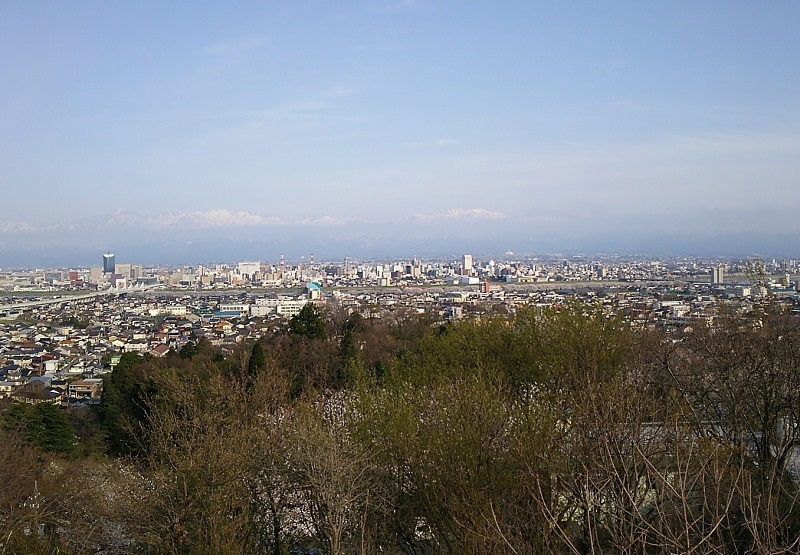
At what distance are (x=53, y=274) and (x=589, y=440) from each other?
93268 millimetres

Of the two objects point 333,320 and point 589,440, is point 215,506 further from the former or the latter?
point 333,320

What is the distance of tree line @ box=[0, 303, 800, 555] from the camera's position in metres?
5.95

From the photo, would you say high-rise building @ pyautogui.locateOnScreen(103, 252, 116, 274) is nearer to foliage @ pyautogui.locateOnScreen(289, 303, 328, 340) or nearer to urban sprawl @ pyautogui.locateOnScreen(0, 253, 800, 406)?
urban sprawl @ pyautogui.locateOnScreen(0, 253, 800, 406)

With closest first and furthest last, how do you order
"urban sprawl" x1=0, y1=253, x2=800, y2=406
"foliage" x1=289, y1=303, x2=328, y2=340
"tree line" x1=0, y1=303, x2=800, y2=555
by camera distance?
"tree line" x1=0, y1=303, x2=800, y2=555 < "urban sprawl" x1=0, y1=253, x2=800, y2=406 < "foliage" x1=289, y1=303, x2=328, y2=340

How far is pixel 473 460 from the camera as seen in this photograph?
274 inches

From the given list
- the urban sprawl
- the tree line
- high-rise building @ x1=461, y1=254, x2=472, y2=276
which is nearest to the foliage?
the urban sprawl

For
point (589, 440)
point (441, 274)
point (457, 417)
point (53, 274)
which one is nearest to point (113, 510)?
point (457, 417)

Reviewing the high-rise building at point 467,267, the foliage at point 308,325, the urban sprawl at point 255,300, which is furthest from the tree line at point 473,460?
the high-rise building at point 467,267

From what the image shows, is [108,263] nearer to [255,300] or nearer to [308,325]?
[255,300]

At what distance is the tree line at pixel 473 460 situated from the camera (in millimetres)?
5945

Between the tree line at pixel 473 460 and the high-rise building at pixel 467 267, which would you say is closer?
the tree line at pixel 473 460

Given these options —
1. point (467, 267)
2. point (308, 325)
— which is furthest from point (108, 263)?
point (308, 325)

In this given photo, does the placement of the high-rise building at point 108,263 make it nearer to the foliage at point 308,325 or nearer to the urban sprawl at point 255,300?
the urban sprawl at point 255,300

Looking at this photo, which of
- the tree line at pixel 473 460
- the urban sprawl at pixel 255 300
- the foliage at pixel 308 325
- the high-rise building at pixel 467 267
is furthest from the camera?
the high-rise building at pixel 467 267
